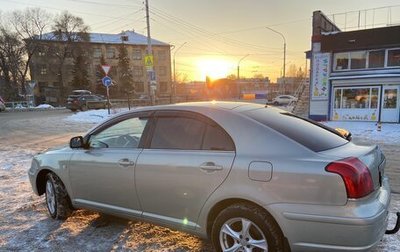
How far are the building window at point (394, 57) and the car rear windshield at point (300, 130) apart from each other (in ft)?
66.3

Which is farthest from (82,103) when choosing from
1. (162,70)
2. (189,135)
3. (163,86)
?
(162,70)

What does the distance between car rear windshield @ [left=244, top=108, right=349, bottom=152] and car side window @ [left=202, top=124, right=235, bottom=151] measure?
1.11 ft

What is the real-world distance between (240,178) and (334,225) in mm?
833

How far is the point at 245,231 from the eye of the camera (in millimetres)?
3021

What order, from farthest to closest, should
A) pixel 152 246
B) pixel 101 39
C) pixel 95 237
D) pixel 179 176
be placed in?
pixel 101 39
pixel 95 237
pixel 152 246
pixel 179 176

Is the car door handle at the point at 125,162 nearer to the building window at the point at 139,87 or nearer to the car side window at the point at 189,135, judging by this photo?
the car side window at the point at 189,135

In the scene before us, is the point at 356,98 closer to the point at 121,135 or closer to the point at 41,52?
the point at 121,135

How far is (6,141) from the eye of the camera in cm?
1298

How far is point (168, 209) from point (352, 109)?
70.6 ft

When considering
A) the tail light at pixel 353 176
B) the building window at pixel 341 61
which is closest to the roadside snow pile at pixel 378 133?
the building window at pixel 341 61

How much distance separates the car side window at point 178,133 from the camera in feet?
11.1

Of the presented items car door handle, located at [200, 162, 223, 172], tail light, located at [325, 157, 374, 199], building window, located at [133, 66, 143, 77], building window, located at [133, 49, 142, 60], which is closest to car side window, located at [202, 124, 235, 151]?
car door handle, located at [200, 162, 223, 172]

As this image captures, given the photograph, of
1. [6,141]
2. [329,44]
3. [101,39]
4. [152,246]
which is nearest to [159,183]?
[152,246]

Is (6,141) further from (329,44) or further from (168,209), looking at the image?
(329,44)
